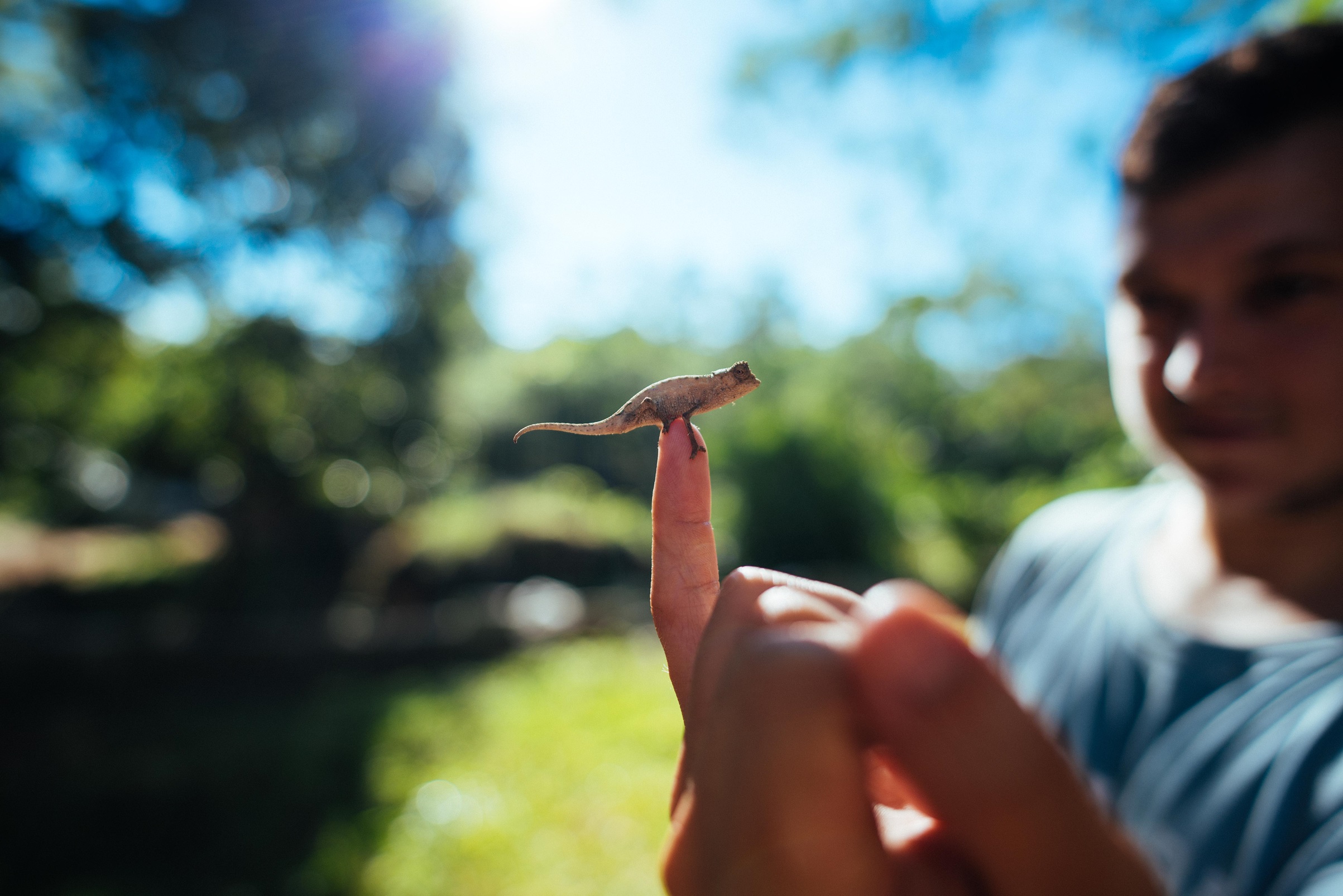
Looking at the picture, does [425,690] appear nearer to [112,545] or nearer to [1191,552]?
[1191,552]

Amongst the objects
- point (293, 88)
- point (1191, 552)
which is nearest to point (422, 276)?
point (293, 88)

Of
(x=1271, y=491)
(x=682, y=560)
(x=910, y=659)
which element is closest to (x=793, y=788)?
(x=910, y=659)

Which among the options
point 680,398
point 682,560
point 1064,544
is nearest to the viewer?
point 682,560

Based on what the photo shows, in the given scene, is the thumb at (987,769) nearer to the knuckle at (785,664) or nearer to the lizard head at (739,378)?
the knuckle at (785,664)

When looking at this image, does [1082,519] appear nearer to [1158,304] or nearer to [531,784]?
[1158,304]

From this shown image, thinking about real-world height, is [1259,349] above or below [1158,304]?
below
